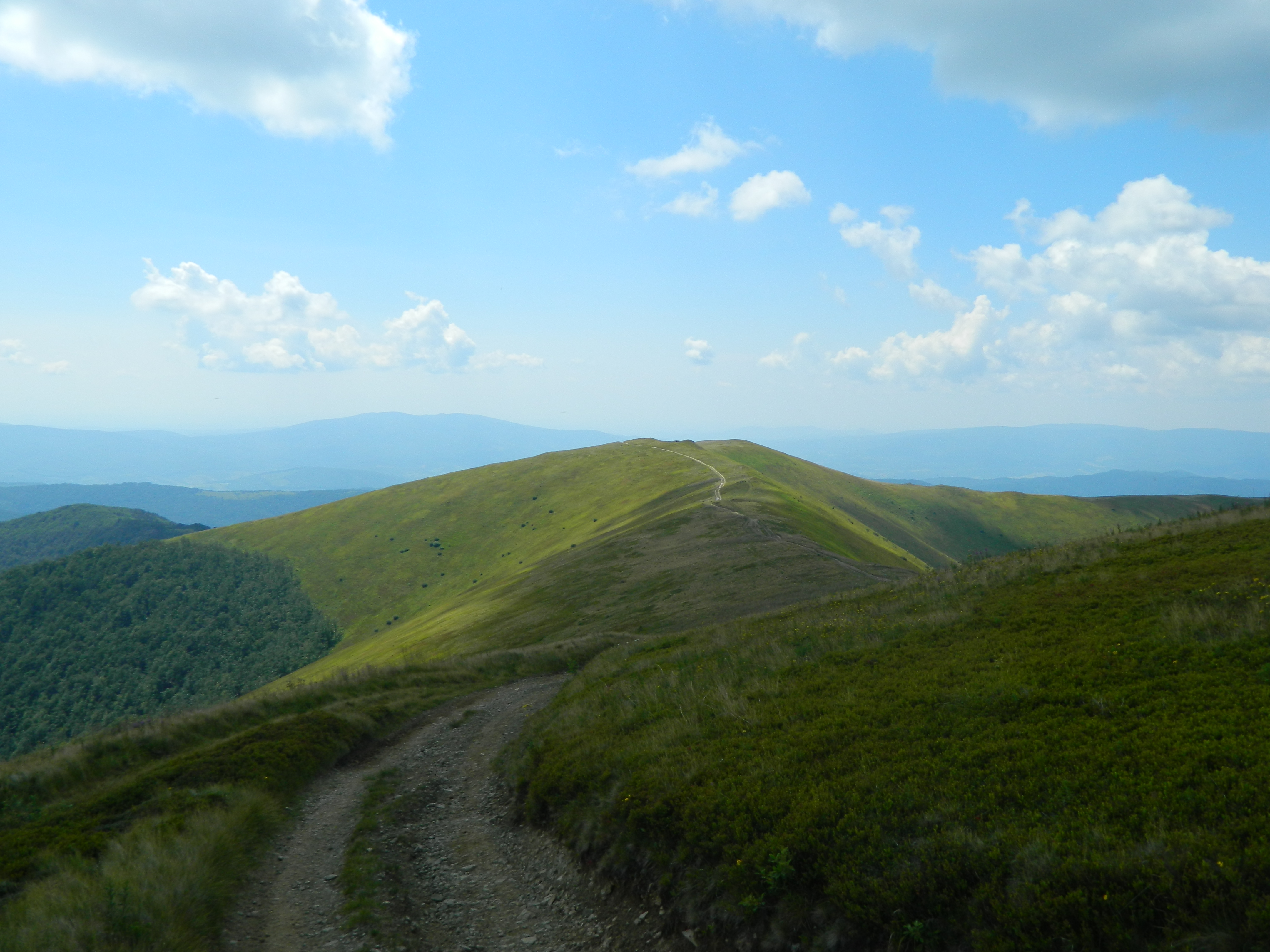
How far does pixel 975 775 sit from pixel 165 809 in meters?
17.3

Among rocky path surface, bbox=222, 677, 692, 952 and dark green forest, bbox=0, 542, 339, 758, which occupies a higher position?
rocky path surface, bbox=222, 677, 692, 952

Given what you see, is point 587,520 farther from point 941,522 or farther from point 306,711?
point 941,522

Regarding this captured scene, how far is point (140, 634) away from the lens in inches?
4345

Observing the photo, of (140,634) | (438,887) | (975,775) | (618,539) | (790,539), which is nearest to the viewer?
(975,775)

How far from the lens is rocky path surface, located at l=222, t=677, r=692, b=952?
10203 millimetres

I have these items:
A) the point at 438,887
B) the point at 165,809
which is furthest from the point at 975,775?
the point at 165,809

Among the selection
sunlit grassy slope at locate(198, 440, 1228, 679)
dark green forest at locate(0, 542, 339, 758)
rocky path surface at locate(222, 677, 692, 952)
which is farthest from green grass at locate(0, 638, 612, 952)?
dark green forest at locate(0, 542, 339, 758)

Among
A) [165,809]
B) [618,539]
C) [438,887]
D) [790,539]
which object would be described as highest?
[790,539]

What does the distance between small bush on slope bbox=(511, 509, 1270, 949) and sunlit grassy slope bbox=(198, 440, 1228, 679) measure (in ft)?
53.6

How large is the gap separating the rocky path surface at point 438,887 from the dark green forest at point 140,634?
8234 centimetres

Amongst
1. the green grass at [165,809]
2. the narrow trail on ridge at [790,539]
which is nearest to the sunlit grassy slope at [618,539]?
the narrow trail on ridge at [790,539]

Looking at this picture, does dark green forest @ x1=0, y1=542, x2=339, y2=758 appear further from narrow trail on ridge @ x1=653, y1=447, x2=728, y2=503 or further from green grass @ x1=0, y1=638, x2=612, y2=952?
green grass @ x1=0, y1=638, x2=612, y2=952

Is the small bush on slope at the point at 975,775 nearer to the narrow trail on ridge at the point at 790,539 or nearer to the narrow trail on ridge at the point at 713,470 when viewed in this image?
the narrow trail on ridge at the point at 790,539

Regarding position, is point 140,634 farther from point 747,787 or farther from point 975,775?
point 975,775
